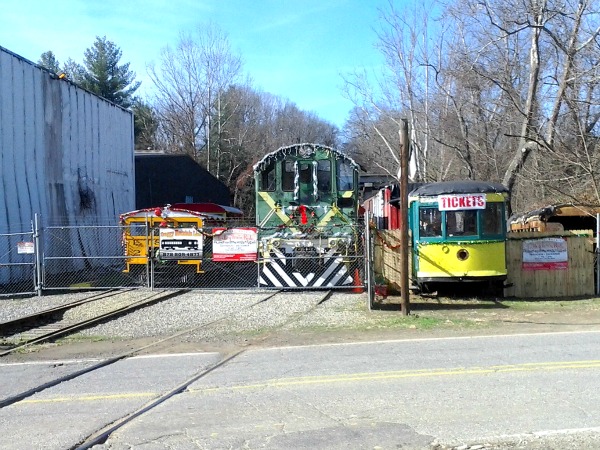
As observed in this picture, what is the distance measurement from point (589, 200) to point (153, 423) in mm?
19228

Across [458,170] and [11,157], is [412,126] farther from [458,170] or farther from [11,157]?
[11,157]

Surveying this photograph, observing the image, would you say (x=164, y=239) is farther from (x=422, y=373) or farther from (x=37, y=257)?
(x=422, y=373)

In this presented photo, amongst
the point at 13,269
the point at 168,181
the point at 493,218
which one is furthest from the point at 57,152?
the point at 493,218

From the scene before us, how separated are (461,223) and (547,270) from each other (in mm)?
3267

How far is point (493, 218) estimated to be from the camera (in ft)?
50.2

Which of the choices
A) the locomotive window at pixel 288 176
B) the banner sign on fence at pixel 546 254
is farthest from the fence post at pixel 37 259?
the banner sign on fence at pixel 546 254

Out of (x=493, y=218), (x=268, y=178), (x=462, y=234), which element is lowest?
(x=462, y=234)

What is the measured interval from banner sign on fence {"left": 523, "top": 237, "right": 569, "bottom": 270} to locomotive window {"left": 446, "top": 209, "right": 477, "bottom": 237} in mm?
2369

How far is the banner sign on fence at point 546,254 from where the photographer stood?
16.8 meters

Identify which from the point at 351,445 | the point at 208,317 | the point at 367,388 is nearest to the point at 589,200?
the point at 208,317

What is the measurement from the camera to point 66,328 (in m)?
12.8

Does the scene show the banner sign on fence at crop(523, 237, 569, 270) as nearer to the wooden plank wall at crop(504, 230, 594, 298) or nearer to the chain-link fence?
the wooden plank wall at crop(504, 230, 594, 298)

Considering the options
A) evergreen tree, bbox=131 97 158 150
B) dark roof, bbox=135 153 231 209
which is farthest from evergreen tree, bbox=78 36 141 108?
dark roof, bbox=135 153 231 209

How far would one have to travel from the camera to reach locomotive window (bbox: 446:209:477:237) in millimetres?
15211
